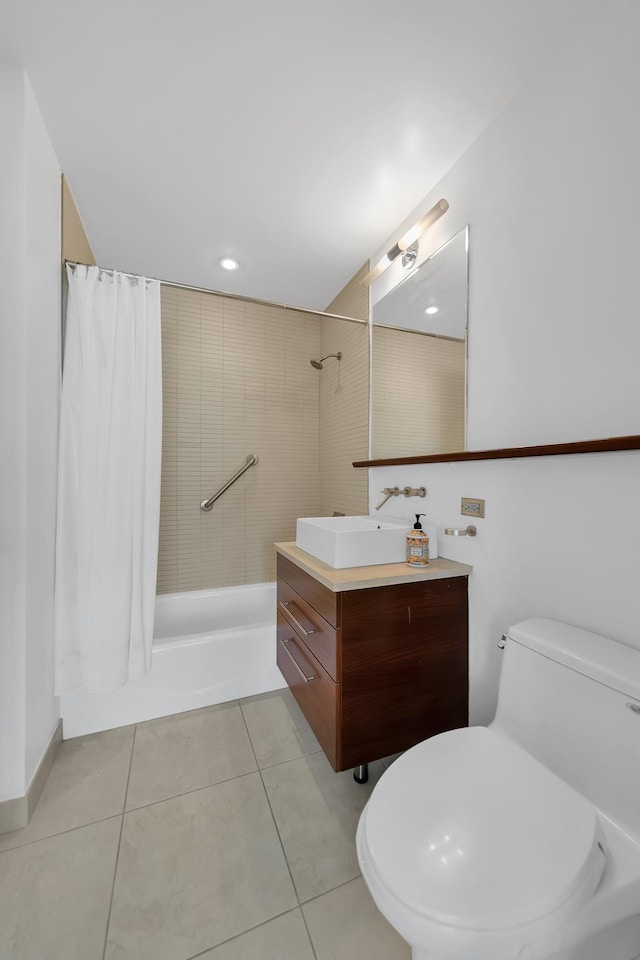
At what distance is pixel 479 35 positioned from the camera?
3.42ft

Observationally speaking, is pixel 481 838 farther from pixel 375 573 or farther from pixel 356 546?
pixel 356 546

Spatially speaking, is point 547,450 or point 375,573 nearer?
point 547,450

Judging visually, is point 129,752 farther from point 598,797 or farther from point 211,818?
point 598,797

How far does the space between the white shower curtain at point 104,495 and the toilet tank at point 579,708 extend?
1.33 meters

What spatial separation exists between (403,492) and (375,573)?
56cm

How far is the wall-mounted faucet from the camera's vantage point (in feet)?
5.07

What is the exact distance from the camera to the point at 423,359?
1.64 meters

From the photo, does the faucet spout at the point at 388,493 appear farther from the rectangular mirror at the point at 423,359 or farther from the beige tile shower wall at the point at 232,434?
the beige tile shower wall at the point at 232,434

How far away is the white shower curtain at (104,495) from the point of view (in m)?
1.41

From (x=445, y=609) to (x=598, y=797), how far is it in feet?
1.85

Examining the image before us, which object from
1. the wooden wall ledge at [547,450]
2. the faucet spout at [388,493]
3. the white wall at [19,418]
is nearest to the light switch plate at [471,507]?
the wooden wall ledge at [547,450]

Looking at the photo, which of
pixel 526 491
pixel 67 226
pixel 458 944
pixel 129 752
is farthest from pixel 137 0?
pixel 129 752

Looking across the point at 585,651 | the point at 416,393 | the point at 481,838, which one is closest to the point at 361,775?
the point at 481,838

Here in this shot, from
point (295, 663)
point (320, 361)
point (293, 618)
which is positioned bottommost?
point (295, 663)
